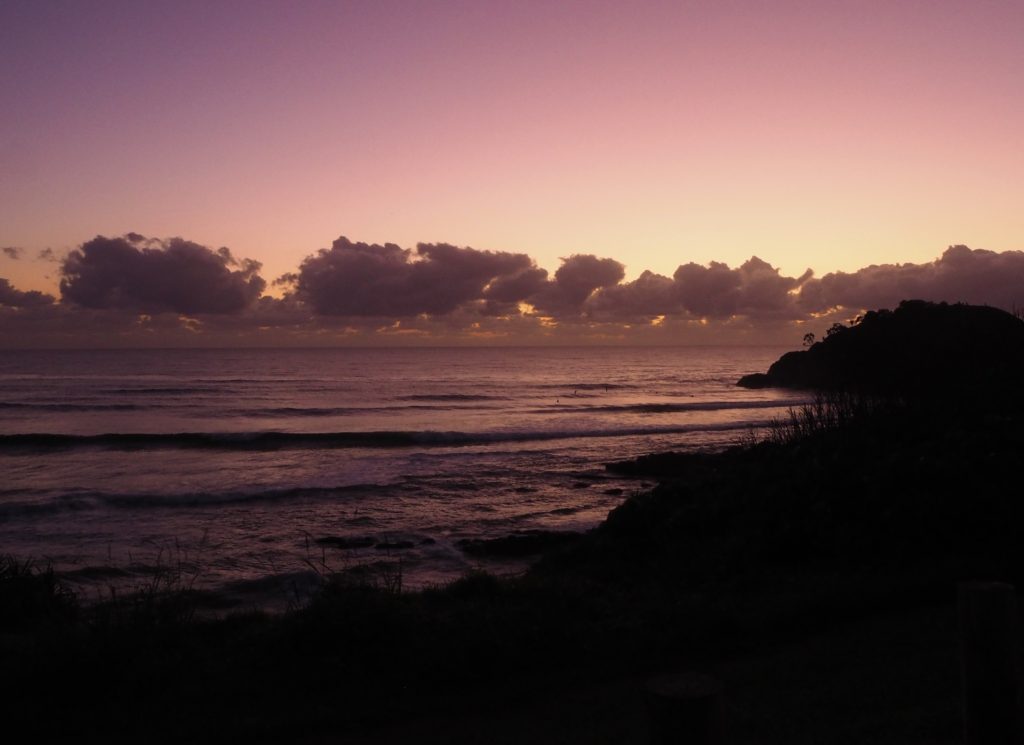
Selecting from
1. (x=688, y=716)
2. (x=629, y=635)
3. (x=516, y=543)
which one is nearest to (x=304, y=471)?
(x=516, y=543)

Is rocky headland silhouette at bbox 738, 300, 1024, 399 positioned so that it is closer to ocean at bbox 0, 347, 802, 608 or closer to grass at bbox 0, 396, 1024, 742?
grass at bbox 0, 396, 1024, 742

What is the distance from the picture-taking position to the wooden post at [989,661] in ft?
9.25

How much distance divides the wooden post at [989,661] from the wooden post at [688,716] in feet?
3.93

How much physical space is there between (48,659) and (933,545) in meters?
9.33

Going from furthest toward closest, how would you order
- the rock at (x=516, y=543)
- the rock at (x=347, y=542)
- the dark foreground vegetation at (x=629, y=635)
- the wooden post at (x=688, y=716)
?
the rock at (x=347, y=542) < the rock at (x=516, y=543) < the dark foreground vegetation at (x=629, y=635) < the wooden post at (x=688, y=716)

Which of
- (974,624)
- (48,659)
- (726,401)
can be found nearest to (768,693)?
(974,624)

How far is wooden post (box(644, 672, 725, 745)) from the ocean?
7361 mm

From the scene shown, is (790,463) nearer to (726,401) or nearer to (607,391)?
(726,401)

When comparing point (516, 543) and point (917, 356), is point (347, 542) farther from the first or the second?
point (917, 356)

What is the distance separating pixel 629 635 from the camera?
300 inches

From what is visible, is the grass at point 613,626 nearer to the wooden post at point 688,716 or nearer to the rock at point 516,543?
the wooden post at point 688,716

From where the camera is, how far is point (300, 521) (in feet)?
63.2

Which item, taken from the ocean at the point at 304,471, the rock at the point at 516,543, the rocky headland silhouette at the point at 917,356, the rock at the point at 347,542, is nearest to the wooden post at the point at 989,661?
the ocean at the point at 304,471

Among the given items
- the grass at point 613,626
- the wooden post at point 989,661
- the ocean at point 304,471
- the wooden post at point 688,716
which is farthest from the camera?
the ocean at point 304,471
